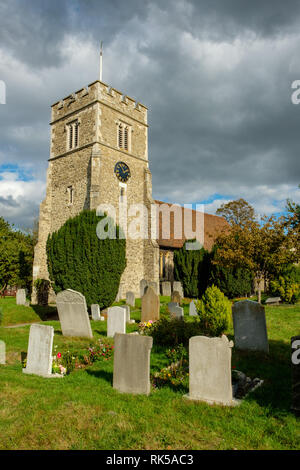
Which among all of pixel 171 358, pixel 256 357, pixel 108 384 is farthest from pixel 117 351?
pixel 256 357

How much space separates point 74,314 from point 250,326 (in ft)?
16.4

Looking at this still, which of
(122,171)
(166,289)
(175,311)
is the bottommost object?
(175,311)

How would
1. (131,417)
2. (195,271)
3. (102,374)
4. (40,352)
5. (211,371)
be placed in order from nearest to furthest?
(131,417), (211,371), (102,374), (40,352), (195,271)

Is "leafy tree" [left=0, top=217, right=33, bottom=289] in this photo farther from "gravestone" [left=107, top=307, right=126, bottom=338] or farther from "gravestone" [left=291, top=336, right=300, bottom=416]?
"gravestone" [left=291, top=336, right=300, bottom=416]

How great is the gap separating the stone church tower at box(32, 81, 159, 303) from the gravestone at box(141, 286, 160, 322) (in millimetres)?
9555

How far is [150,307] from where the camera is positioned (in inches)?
415

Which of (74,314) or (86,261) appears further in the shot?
(86,261)

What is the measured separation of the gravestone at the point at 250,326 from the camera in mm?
6973

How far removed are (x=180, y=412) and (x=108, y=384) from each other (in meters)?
1.64

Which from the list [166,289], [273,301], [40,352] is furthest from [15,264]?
[40,352]

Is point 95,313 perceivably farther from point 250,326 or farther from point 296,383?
point 296,383

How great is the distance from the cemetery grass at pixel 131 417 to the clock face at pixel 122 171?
1658 centimetres

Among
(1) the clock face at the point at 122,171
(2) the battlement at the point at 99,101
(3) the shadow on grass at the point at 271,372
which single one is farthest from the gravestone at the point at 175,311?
(2) the battlement at the point at 99,101
